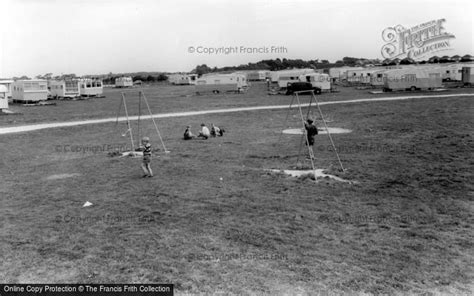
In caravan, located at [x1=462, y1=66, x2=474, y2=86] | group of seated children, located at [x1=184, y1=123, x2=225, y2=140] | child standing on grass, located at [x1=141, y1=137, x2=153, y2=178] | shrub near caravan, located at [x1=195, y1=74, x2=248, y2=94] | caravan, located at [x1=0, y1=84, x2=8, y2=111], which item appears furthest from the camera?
shrub near caravan, located at [x1=195, y1=74, x2=248, y2=94]

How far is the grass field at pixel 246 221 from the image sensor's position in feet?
20.4

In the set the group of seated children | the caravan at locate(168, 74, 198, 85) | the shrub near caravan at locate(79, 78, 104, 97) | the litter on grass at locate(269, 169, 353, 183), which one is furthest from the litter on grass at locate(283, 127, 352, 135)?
the caravan at locate(168, 74, 198, 85)

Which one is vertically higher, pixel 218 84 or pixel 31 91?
pixel 218 84

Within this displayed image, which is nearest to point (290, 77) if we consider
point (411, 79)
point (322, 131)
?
point (411, 79)

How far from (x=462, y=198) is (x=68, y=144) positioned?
15.7 m

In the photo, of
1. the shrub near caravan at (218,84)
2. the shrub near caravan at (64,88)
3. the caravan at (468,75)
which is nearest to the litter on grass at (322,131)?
the shrub near caravan at (218,84)

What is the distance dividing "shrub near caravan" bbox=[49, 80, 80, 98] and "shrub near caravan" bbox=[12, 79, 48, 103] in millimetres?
6184

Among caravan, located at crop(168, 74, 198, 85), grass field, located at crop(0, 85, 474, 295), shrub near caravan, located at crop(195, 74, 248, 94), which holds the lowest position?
grass field, located at crop(0, 85, 474, 295)

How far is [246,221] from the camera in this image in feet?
28.0

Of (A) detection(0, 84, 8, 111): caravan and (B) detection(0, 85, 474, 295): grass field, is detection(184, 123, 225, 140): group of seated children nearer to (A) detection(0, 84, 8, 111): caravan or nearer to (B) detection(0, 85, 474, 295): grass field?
(B) detection(0, 85, 474, 295): grass field

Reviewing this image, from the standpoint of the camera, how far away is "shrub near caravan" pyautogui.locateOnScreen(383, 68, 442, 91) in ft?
161

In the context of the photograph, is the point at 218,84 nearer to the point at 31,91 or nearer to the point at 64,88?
the point at 64,88

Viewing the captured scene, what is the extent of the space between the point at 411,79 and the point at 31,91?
134 ft

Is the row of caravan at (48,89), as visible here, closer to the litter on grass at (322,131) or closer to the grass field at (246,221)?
the grass field at (246,221)
